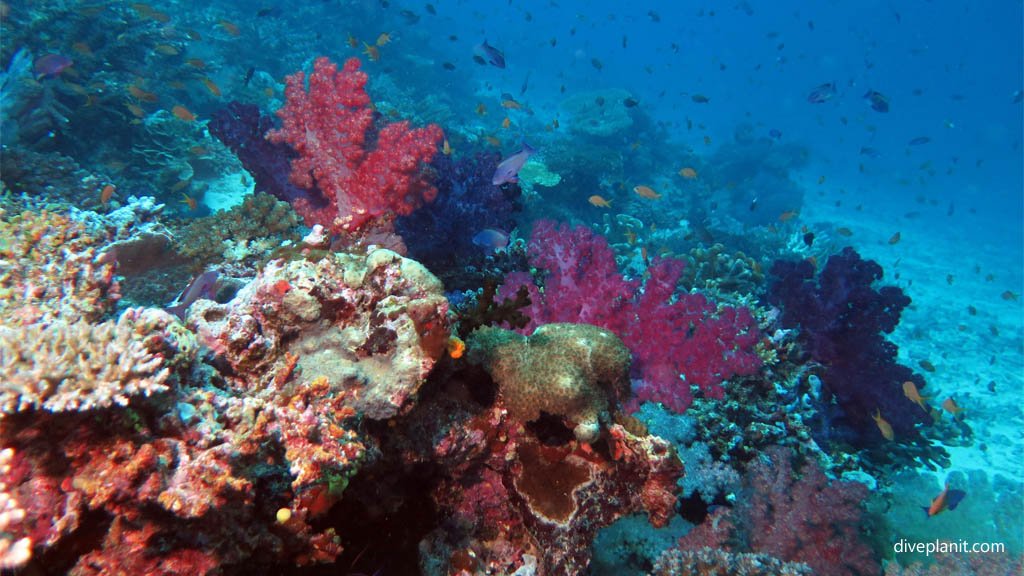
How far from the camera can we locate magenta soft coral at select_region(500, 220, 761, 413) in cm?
428

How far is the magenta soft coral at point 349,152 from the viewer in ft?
13.5

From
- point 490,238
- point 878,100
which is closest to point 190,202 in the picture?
point 490,238

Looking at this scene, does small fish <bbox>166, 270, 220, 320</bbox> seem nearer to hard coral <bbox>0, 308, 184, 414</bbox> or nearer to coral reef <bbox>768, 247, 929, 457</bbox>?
hard coral <bbox>0, 308, 184, 414</bbox>

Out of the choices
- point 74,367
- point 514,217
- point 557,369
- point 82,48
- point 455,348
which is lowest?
point 82,48

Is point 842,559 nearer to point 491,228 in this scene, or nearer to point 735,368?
point 735,368

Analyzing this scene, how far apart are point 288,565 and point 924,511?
7542 mm

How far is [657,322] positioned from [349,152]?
3.46m

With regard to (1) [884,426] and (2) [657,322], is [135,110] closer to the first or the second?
(2) [657,322]

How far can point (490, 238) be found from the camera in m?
5.23

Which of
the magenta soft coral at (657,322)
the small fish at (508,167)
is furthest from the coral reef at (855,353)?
the small fish at (508,167)

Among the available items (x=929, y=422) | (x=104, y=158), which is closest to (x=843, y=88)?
(x=929, y=422)

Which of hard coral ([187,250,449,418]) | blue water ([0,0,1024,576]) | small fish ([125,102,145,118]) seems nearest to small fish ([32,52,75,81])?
blue water ([0,0,1024,576])

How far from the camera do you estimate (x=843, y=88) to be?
259ft

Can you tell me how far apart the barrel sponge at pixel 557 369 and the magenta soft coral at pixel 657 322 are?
4.35 feet
